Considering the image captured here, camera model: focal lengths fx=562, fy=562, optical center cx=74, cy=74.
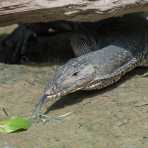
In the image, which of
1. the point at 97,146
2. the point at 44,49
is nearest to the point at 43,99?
the point at 97,146

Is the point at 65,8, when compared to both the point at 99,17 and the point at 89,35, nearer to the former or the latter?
the point at 99,17

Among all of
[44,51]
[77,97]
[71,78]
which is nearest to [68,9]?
[71,78]

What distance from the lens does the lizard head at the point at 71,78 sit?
493 centimetres

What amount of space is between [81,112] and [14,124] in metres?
0.64

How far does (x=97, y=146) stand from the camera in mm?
4320

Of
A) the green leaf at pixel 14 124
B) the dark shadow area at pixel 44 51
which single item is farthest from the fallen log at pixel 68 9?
the green leaf at pixel 14 124

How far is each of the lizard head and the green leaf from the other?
14.1 inches

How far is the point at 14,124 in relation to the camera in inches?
182

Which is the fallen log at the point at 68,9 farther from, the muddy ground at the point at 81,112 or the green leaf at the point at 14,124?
the green leaf at the point at 14,124

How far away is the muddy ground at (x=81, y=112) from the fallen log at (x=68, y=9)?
62 centimetres

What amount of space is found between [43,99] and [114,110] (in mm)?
630

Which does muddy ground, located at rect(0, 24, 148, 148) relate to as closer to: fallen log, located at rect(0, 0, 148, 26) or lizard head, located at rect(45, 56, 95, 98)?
lizard head, located at rect(45, 56, 95, 98)

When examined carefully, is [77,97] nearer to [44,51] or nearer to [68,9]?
[68,9]

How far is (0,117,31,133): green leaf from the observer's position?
460 cm
